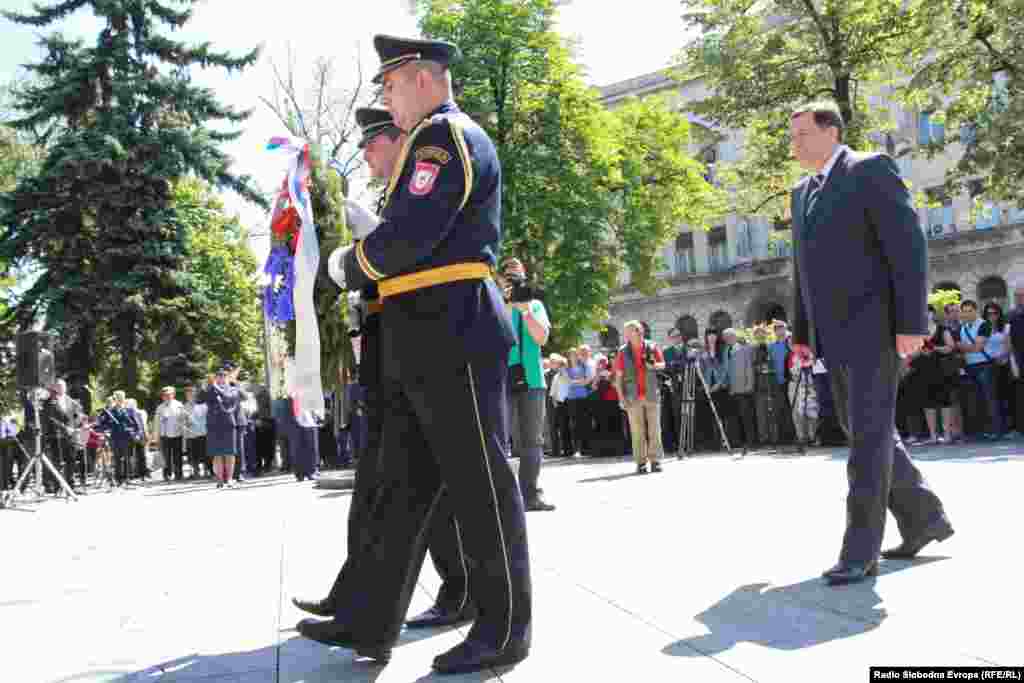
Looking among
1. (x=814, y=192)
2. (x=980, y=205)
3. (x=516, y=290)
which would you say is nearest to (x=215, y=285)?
(x=980, y=205)

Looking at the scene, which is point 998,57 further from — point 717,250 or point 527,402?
point 717,250

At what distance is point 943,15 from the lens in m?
23.7

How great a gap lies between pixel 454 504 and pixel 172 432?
70.6 ft

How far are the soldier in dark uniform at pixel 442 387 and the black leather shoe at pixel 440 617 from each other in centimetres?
68

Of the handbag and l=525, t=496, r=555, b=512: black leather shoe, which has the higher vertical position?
the handbag

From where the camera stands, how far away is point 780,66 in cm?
2839

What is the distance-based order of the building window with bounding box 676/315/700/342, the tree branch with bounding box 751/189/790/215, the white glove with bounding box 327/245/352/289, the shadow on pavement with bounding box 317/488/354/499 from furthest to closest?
the building window with bounding box 676/315/700/342
the tree branch with bounding box 751/189/790/215
the shadow on pavement with bounding box 317/488/354/499
the white glove with bounding box 327/245/352/289

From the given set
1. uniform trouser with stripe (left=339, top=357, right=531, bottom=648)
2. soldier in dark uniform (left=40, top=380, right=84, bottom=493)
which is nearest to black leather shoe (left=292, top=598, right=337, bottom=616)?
uniform trouser with stripe (left=339, top=357, right=531, bottom=648)

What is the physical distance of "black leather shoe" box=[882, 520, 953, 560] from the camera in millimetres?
4938

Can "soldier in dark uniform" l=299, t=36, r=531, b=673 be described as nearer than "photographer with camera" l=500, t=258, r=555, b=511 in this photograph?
Yes

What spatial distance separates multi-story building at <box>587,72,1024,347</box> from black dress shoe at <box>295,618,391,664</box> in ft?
120

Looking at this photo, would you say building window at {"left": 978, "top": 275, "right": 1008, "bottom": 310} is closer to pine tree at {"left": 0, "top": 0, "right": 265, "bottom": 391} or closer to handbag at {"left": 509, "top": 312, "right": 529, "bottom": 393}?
pine tree at {"left": 0, "top": 0, "right": 265, "bottom": 391}

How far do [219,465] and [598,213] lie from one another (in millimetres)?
15322

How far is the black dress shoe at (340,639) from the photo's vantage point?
375 centimetres
